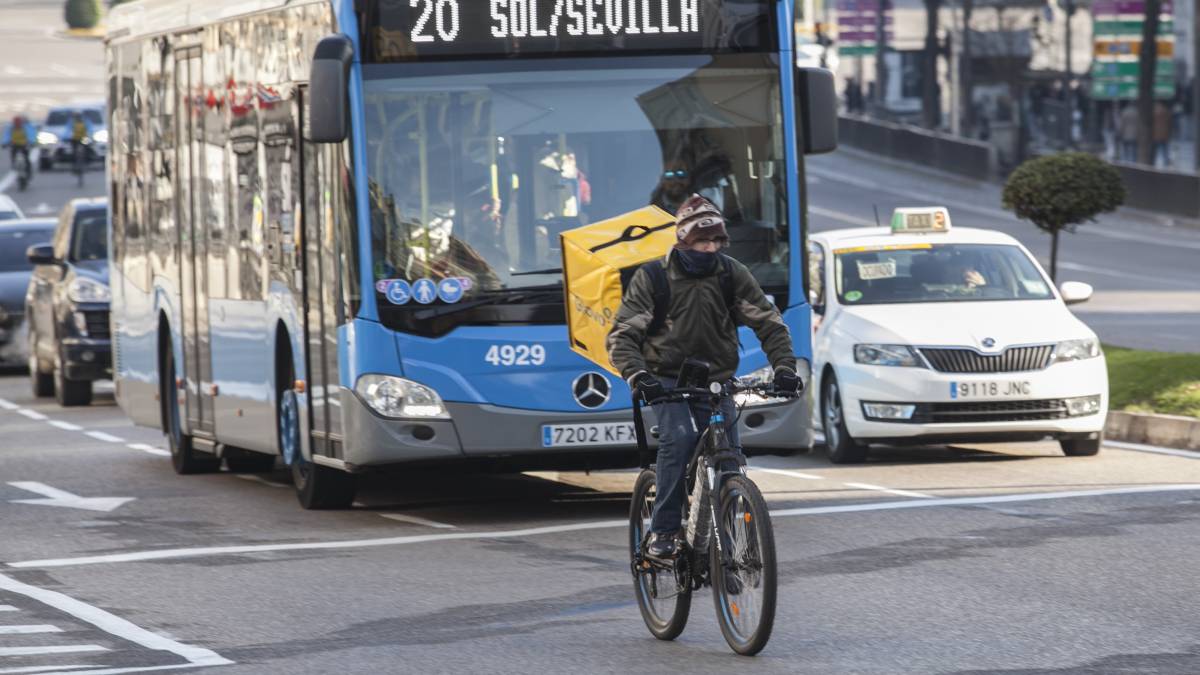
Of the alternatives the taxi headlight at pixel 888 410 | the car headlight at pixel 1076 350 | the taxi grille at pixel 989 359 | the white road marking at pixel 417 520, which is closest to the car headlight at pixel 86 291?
the taxi headlight at pixel 888 410

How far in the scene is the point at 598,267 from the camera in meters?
11.6

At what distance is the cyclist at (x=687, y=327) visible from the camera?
9062mm

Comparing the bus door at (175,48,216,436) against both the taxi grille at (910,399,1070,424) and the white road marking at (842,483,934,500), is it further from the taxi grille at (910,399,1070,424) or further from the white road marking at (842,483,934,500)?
the taxi grille at (910,399,1070,424)

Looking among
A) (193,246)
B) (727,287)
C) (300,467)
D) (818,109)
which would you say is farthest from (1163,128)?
(727,287)

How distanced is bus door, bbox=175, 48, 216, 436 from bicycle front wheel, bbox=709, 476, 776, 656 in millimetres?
7810

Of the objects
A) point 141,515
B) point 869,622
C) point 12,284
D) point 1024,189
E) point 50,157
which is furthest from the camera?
point 50,157

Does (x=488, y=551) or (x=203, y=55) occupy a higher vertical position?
(x=203, y=55)

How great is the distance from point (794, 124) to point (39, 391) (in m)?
14.4

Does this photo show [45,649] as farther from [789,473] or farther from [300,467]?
[789,473]

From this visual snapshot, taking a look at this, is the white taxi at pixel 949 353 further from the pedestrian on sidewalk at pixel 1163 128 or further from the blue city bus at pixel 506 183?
the pedestrian on sidewalk at pixel 1163 128

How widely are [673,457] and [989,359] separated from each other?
288 inches

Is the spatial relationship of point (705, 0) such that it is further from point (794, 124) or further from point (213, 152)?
point (213, 152)

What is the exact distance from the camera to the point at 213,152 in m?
15.6

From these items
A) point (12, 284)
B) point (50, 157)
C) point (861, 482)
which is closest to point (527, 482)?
point (861, 482)
